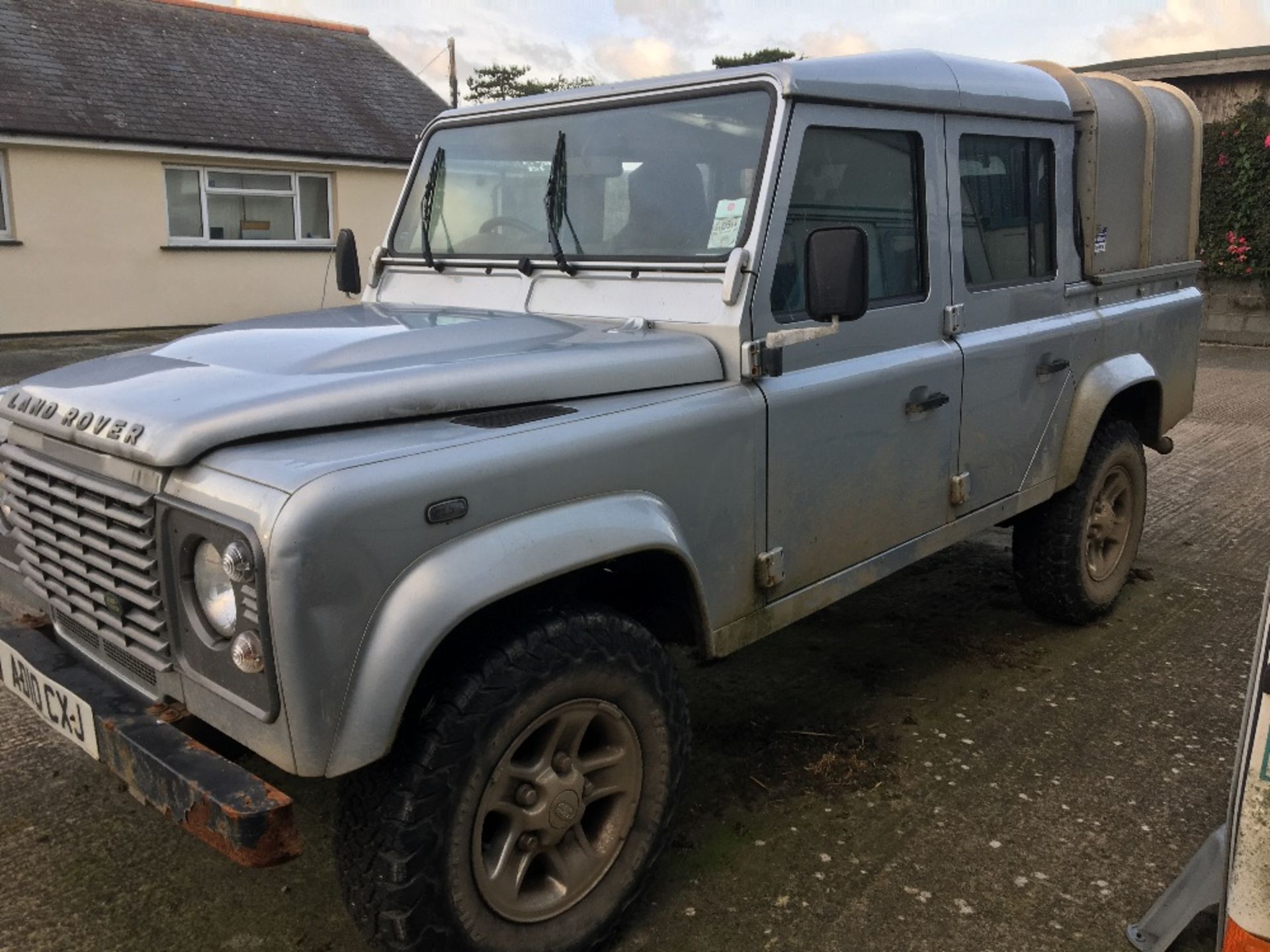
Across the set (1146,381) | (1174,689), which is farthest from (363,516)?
(1146,381)

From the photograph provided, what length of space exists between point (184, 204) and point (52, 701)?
14799 millimetres

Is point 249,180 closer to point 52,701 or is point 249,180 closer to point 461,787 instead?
point 52,701

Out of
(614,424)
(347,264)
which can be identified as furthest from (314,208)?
(614,424)

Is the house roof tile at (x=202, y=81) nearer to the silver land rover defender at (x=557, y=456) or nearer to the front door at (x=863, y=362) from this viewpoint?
the silver land rover defender at (x=557, y=456)

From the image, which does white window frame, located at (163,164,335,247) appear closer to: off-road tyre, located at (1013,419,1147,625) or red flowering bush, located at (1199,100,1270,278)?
red flowering bush, located at (1199,100,1270,278)

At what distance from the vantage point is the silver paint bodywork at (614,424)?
2080 millimetres

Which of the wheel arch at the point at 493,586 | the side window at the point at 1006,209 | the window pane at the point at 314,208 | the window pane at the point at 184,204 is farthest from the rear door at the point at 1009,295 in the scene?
the window pane at the point at 314,208

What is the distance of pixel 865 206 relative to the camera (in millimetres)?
3342

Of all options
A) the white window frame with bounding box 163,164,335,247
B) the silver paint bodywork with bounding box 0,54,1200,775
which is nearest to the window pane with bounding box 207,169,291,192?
the white window frame with bounding box 163,164,335,247

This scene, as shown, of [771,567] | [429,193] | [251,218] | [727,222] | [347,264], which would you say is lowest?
[771,567]

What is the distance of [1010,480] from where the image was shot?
3.98 meters

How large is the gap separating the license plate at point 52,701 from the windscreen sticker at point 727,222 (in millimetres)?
1943

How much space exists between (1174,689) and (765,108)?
265cm

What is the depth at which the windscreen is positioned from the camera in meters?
3.09
